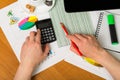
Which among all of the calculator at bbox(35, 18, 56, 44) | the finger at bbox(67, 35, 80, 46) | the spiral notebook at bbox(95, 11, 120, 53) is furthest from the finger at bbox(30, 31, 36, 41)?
the spiral notebook at bbox(95, 11, 120, 53)

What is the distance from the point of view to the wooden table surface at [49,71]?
0.83 meters

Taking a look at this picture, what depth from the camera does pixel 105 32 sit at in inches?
33.7

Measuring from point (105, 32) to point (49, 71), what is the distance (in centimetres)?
28

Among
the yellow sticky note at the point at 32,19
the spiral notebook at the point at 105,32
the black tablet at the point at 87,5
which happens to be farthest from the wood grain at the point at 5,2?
the spiral notebook at the point at 105,32

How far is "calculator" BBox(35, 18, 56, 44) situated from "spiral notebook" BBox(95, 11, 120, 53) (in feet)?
0.61

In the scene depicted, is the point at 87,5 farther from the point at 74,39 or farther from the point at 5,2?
the point at 5,2

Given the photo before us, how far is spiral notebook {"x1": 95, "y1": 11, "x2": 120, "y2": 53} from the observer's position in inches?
33.1

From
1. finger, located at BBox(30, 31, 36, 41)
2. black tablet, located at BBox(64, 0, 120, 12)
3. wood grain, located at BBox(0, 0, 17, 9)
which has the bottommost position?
finger, located at BBox(30, 31, 36, 41)

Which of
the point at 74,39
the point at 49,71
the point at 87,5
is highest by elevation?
the point at 87,5

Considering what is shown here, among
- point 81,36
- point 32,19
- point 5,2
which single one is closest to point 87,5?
point 81,36

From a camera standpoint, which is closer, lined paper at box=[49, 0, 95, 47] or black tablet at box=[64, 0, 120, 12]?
black tablet at box=[64, 0, 120, 12]

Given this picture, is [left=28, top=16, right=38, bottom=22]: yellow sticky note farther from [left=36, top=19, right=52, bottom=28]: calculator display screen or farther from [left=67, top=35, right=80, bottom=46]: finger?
[left=67, top=35, right=80, bottom=46]: finger

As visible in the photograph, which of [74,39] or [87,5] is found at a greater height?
[87,5]

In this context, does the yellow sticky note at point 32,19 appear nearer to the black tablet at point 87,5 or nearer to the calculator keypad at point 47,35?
the calculator keypad at point 47,35
